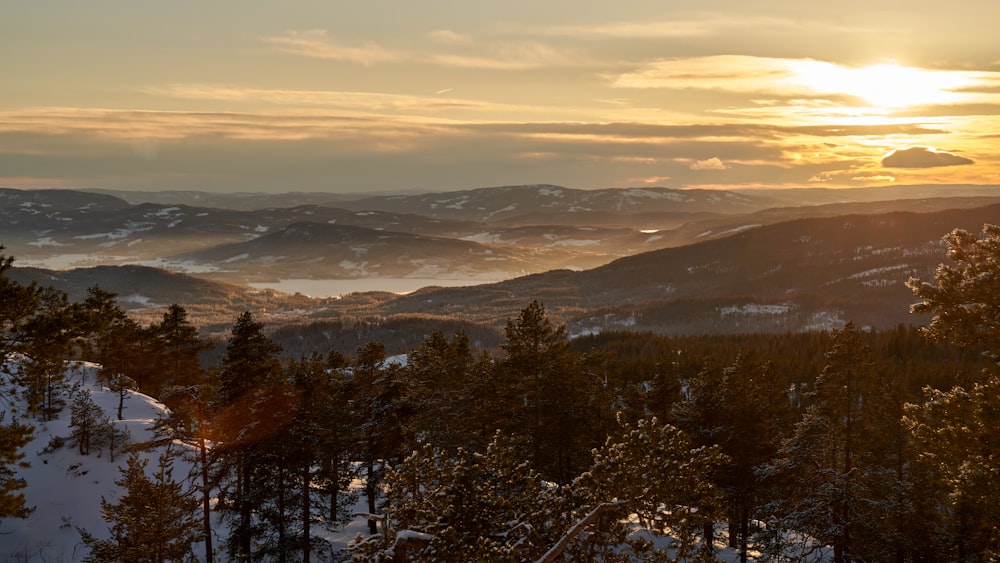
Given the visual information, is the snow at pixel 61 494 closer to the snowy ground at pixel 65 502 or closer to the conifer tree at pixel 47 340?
the snowy ground at pixel 65 502

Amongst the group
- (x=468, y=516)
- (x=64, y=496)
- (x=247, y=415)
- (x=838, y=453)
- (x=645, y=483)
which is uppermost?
(x=645, y=483)

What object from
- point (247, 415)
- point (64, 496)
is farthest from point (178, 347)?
point (247, 415)

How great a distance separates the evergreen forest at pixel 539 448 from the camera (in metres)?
12.1

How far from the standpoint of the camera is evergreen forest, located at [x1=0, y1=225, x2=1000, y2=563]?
1212 cm

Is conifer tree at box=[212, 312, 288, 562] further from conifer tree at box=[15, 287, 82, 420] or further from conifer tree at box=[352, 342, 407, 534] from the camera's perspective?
conifer tree at box=[15, 287, 82, 420]

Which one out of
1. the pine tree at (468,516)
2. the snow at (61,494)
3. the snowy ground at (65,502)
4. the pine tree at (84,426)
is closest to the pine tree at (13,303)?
the pine tree at (468,516)

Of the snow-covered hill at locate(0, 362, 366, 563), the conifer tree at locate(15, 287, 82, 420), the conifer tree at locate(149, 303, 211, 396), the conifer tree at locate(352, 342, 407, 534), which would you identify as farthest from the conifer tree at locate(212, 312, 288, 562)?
the conifer tree at locate(149, 303, 211, 396)

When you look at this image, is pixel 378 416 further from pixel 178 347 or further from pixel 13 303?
pixel 13 303

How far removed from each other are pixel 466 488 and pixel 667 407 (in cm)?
3022

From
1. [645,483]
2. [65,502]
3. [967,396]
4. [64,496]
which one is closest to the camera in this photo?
[645,483]

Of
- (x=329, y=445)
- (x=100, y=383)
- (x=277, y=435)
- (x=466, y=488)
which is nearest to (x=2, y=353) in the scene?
(x=466, y=488)

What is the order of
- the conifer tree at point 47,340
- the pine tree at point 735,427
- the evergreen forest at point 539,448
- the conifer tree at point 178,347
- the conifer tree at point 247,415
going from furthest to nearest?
the conifer tree at point 178,347 < the pine tree at point 735,427 < the conifer tree at point 247,415 < the conifer tree at point 47,340 < the evergreen forest at point 539,448

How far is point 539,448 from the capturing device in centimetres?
3209

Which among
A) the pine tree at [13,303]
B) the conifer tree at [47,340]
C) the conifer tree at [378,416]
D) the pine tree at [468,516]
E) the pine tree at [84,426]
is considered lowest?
the pine tree at [84,426]
